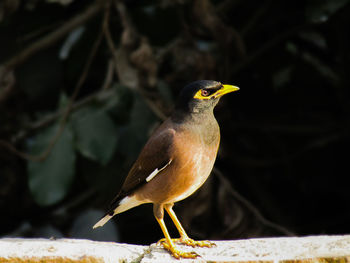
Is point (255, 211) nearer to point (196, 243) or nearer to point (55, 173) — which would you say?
point (196, 243)

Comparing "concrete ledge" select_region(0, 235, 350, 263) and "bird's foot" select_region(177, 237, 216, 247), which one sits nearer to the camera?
"concrete ledge" select_region(0, 235, 350, 263)

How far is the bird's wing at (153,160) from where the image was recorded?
12.8 ft

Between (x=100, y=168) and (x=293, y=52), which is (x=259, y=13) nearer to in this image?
(x=293, y=52)

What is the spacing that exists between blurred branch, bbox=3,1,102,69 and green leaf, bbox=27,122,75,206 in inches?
35.5

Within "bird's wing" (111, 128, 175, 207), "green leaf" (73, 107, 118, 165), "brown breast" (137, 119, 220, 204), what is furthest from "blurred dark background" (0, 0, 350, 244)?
"brown breast" (137, 119, 220, 204)

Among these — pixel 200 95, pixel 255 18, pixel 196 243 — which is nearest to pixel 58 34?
pixel 255 18

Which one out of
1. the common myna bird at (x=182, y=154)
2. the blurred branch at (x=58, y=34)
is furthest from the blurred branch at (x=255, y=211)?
the blurred branch at (x=58, y=34)

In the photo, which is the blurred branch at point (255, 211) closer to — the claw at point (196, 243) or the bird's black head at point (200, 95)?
the claw at point (196, 243)

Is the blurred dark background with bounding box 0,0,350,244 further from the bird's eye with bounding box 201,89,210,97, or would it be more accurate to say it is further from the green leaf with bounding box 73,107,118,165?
the bird's eye with bounding box 201,89,210,97

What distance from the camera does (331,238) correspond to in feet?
12.2

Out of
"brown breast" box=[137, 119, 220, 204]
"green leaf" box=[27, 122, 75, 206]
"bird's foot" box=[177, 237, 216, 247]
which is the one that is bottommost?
"bird's foot" box=[177, 237, 216, 247]

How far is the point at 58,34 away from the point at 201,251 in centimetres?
268

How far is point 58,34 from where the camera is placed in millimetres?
5664

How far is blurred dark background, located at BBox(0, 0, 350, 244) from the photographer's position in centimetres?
511
